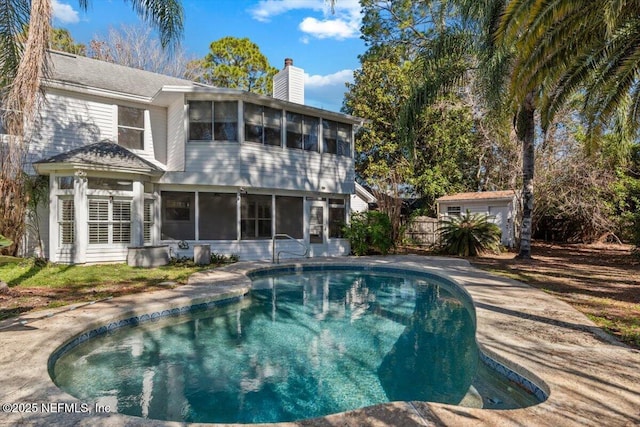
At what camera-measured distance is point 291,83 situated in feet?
54.1

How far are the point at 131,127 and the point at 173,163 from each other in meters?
1.92

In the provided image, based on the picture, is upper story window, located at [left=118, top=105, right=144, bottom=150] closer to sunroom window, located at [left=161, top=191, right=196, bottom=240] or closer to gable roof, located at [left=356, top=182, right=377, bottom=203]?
sunroom window, located at [left=161, top=191, right=196, bottom=240]

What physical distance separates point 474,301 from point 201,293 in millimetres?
5237

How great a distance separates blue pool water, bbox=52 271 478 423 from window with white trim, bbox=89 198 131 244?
5770 millimetres

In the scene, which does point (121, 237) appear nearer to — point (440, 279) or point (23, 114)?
Answer: point (23, 114)

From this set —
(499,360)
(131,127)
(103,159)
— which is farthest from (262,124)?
(499,360)

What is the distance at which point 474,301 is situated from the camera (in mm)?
6723

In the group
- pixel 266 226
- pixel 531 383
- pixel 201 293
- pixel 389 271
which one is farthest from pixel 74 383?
pixel 266 226

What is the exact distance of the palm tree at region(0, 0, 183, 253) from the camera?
7488 millimetres

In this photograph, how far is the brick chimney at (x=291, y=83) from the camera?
1648 centimetres

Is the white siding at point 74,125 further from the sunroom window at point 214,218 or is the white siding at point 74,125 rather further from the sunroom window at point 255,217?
the sunroom window at point 214,218

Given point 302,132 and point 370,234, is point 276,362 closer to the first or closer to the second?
point 370,234

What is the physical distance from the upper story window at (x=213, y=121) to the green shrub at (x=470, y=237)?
979 centimetres

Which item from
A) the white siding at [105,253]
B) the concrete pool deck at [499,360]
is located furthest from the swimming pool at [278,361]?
the white siding at [105,253]
